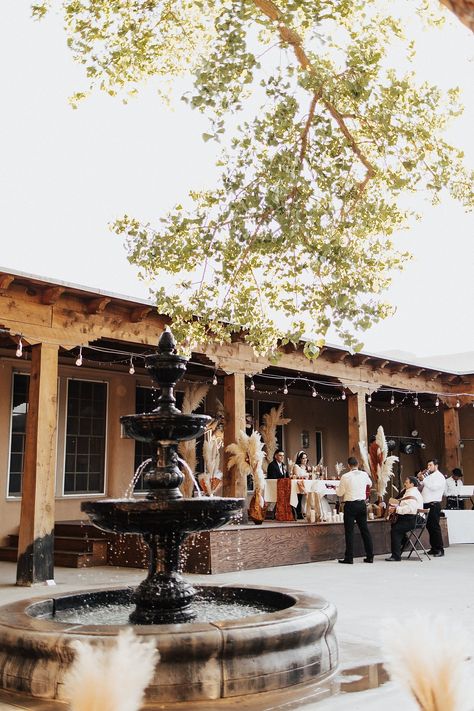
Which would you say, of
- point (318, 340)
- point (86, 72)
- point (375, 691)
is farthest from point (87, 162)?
point (375, 691)

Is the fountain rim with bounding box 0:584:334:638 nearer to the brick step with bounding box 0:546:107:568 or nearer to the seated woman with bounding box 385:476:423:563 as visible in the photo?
the brick step with bounding box 0:546:107:568

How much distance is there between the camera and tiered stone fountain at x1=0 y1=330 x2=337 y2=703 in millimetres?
4234

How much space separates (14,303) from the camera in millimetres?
9359

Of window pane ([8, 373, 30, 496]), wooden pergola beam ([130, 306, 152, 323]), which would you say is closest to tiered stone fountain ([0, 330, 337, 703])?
wooden pergola beam ([130, 306, 152, 323])

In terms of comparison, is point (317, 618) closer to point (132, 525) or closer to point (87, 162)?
point (132, 525)

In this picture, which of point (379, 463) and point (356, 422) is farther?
point (356, 422)

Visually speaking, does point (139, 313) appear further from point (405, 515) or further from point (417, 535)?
point (417, 535)

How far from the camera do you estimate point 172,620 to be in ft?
17.3

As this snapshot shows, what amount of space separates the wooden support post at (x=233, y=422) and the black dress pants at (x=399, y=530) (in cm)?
259

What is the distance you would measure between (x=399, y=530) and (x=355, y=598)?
13.9 feet

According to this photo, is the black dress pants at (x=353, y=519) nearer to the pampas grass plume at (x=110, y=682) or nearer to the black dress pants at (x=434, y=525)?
the black dress pants at (x=434, y=525)

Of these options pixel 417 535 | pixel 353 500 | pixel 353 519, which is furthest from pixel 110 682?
pixel 417 535

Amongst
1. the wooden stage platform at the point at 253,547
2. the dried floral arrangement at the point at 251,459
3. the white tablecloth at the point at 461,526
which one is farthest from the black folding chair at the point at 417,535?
the dried floral arrangement at the point at 251,459

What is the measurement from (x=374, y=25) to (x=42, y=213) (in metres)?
14.1
